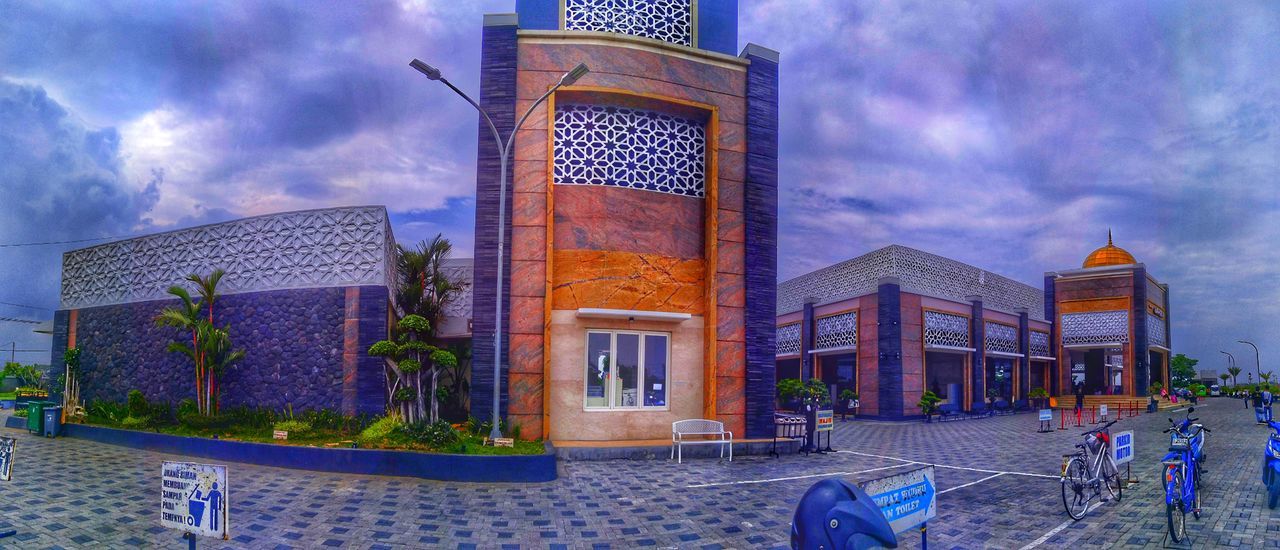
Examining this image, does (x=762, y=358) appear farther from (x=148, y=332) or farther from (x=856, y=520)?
(x=148, y=332)

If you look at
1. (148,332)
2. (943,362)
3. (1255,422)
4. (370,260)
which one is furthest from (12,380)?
(1255,422)

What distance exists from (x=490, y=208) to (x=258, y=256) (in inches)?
228

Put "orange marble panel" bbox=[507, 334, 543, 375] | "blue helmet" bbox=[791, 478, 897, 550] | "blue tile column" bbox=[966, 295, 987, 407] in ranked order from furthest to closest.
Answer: "blue tile column" bbox=[966, 295, 987, 407] → "orange marble panel" bbox=[507, 334, 543, 375] → "blue helmet" bbox=[791, 478, 897, 550]

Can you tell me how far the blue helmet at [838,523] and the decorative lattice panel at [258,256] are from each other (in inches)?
452

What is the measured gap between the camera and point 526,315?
12.6 metres

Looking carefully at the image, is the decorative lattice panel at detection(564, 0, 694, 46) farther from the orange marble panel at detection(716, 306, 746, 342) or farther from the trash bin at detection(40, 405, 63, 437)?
the trash bin at detection(40, 405, 63, 437)

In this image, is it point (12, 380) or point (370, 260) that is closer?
point (370, 260)

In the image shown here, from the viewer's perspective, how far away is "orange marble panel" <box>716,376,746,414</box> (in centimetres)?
1335

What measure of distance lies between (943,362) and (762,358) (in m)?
21.0

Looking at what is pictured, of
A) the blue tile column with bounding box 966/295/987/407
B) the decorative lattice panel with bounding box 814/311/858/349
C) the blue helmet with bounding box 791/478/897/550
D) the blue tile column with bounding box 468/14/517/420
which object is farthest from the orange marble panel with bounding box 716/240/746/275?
the blue tile column with bounding box 966/295/987/407

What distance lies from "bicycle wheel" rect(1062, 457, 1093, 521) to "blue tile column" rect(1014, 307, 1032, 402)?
3055 cm

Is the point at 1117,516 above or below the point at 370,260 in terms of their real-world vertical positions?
below

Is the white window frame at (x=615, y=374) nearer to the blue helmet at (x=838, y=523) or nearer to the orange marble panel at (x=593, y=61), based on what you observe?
the orange marble panel at (x=593, y=61)

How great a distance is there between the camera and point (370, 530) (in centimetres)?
696
